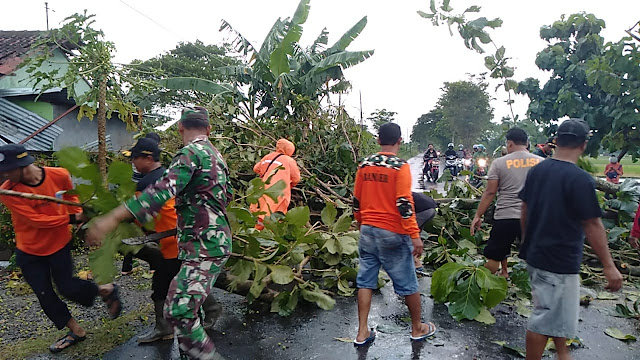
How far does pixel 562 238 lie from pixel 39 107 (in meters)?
13.3

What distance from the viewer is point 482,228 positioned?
6.16m

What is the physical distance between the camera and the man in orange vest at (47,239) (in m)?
3.13

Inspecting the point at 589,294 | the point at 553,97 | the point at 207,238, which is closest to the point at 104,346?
the point at 207,238

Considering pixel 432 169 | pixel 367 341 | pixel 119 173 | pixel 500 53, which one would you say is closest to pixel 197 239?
pixel 119 173

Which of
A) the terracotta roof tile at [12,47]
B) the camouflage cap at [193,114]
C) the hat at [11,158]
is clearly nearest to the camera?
the camouflage cap at [193,114]

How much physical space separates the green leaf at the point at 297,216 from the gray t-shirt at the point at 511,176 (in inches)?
73.8

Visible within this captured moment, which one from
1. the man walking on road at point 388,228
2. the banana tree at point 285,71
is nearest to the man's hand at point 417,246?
the man walking on road at point 388,228

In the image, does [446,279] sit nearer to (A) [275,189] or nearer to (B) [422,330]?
(B) [422,330]

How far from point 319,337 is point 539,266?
1887 mm

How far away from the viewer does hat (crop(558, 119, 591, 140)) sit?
8.59 feet

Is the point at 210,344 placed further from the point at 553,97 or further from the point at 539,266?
the point at 553,97

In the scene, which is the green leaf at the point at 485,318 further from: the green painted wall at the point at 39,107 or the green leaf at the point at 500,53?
the green painted wall at the point at 39,107

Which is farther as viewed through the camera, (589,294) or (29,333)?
(589,294)

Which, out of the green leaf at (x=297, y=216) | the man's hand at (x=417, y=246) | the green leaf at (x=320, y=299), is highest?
the man's hand at (x=417, y=246)
